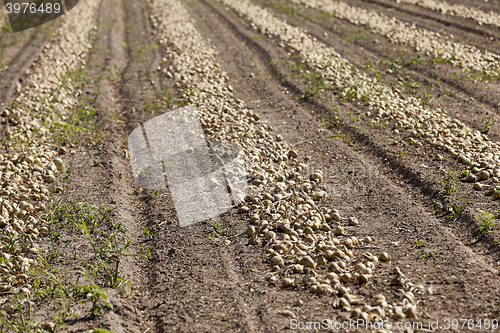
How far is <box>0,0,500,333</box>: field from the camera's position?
127 inches

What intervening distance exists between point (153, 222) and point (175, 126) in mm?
2401

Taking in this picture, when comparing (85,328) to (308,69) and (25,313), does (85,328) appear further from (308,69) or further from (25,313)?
(308,69)

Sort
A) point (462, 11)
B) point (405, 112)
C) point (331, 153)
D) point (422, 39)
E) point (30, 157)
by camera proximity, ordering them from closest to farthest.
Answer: point (30, 157) < point (331, 153) < point (405, 112) < point (422, 39) < point (462, 11)

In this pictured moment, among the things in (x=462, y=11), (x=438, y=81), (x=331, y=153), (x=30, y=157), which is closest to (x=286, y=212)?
(x=331, y=153)

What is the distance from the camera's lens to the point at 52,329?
3014 mm

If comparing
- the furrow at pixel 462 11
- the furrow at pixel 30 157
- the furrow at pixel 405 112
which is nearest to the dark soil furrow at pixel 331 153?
the furrow at pixel 405 112

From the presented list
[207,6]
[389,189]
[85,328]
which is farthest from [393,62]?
[207,6]

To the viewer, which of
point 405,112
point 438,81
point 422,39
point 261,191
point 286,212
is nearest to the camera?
point 286,212

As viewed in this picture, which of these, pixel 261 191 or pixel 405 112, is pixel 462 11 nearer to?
pixel 405 112

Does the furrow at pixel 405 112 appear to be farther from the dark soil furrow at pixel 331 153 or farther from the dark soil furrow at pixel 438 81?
the dark soil furrow at pixel 331 153

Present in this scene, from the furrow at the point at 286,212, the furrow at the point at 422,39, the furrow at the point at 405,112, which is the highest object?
the furrow at the point at 422,39

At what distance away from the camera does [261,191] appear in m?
4.83

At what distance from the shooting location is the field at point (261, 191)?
3229 millimetres

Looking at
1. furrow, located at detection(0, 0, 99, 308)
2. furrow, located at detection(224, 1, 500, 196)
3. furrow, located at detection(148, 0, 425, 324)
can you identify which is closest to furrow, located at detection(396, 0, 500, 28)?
furrow, located at detection(224, 1, 500, 196)
